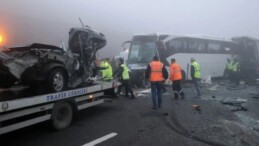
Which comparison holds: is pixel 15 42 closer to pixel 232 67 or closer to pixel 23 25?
pixel 23 25

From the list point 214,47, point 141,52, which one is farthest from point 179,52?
point 214,47

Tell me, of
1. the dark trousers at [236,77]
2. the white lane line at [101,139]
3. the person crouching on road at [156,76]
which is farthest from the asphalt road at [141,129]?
the dark trousers at [236,77]

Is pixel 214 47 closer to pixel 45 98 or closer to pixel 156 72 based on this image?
pixel 156 72

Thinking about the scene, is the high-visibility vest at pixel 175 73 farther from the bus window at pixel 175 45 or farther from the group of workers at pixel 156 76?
the bus window at pixel 175 45

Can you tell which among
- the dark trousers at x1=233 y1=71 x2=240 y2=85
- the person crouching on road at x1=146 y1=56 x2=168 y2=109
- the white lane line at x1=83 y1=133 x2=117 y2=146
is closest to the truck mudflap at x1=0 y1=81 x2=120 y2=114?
the white lane line at x1=83 y1=133 x2=117 y2=146

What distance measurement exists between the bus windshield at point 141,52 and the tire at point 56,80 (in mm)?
8977

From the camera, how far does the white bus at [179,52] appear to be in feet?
50.3

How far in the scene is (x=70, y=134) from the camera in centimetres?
600

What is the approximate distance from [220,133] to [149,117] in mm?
2158

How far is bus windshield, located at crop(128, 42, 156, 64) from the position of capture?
15336 mm

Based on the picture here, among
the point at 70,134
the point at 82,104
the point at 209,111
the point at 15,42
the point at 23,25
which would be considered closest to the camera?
the point at 70,134

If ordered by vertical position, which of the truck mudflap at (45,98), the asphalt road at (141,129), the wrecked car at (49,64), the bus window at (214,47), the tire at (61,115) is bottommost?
the asphalt road at (141,129)

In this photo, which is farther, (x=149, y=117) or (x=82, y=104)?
(x=149, y=117)

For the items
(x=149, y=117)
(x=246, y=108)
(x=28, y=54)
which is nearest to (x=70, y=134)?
(x=28, y=54)
